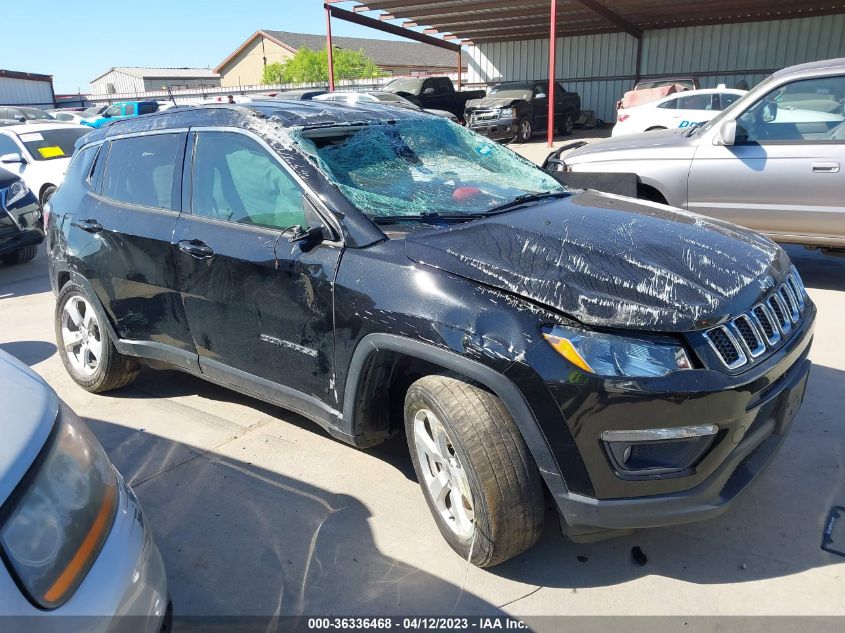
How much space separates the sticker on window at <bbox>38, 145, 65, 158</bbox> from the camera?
10344 millimetres

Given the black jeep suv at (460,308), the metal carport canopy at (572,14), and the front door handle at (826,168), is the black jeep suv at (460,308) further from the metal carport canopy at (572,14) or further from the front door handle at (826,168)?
the metal carport canopy at (572,14)

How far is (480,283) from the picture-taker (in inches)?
96.3

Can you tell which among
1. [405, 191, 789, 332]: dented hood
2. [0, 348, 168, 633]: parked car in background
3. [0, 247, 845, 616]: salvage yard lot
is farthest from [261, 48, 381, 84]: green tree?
[0, 348, 168, 633]: parked car in background

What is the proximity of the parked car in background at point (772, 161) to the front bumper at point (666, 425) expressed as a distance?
303 cm

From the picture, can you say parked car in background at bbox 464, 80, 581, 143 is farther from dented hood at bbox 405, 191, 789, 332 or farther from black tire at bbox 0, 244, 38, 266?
dented hood at bbox 405, 191, 789, 332

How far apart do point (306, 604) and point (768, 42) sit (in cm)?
2599

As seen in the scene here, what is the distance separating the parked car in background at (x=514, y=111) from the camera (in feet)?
61.8

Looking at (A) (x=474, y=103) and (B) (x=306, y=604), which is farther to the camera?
(A) (x=474, y=103)

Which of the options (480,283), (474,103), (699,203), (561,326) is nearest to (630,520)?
(561,326)

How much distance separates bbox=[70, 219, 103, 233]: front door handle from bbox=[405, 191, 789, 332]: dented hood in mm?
2218

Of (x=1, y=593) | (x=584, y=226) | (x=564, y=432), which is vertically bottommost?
(x=564, y=432)

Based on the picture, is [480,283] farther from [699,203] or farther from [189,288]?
[699,203]

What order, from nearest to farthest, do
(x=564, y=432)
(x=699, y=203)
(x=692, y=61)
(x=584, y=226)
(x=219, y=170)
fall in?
(x=564, y=432) < (x=584, y=226) < (x=219, y=170) < (x=699, y=203) < (x=692, y=61)

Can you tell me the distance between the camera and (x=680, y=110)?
47.2 ft
